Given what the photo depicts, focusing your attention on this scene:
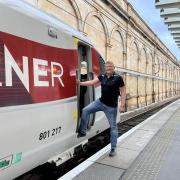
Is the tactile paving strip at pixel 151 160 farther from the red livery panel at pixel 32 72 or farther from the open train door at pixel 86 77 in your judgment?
the red livery panel at pixel 32 72

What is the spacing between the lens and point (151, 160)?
5.75 meters

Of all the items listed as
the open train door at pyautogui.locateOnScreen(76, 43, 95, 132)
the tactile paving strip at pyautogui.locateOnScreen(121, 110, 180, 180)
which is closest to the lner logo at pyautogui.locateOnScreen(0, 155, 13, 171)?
the tactile paving strip at pyautogui.locateOnScreen(121, 110, 180, 180)

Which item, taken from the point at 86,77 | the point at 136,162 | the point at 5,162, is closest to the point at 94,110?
the point at 86,77

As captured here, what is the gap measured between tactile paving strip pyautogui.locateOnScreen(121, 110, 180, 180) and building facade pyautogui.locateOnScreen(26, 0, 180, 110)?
226 inches

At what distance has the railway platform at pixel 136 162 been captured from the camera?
15.6 ft

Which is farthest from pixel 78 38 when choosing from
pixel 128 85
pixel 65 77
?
pixel 128 85

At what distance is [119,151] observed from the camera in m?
6.40

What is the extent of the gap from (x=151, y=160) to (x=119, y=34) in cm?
1698

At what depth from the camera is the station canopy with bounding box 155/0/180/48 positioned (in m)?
15.2

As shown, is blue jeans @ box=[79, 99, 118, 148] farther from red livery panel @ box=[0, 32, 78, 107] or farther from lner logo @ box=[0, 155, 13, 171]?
lner logo @ box=[0, 155, 13, 171]

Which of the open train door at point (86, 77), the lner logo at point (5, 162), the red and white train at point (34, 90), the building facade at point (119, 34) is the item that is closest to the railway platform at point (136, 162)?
the red and white train at point (34, 90)

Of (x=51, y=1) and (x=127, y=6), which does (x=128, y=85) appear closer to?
(x=127, y=6)

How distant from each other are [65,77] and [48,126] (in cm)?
97

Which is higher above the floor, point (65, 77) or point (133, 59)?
point (133, 59)
